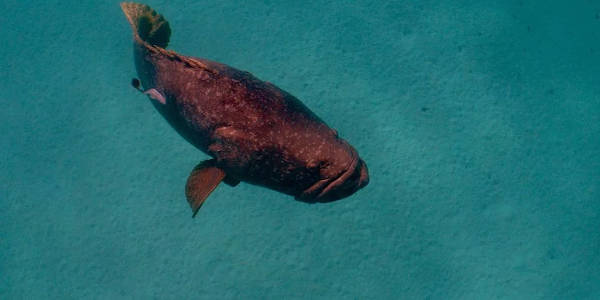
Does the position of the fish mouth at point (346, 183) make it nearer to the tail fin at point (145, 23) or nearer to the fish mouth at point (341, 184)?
the fish mouth at point (341, 184)

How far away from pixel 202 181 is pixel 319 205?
15.7ft

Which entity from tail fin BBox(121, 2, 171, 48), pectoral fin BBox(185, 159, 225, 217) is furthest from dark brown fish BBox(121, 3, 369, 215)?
tail fin BBox(121, 2, 171, 48)

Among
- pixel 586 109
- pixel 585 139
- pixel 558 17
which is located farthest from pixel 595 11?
pixel 585 139

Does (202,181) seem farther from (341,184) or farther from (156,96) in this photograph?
(341,184)

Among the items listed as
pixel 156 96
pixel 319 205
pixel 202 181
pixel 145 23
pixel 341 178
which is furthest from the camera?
pixel 319 205

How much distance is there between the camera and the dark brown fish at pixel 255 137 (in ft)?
9.11

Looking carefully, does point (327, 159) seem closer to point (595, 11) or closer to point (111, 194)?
point (111, 194)

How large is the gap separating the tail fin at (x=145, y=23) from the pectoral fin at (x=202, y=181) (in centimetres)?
137

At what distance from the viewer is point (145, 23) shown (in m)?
3.56

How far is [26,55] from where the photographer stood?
819 cm

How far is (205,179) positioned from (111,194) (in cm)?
564

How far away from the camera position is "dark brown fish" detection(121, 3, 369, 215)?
109 inches

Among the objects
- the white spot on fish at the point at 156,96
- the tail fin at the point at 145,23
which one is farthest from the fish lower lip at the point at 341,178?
the tail fin at the point at 145,23

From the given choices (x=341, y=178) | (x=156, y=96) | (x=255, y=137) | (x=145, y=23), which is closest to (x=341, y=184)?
(x=341, y=178)
